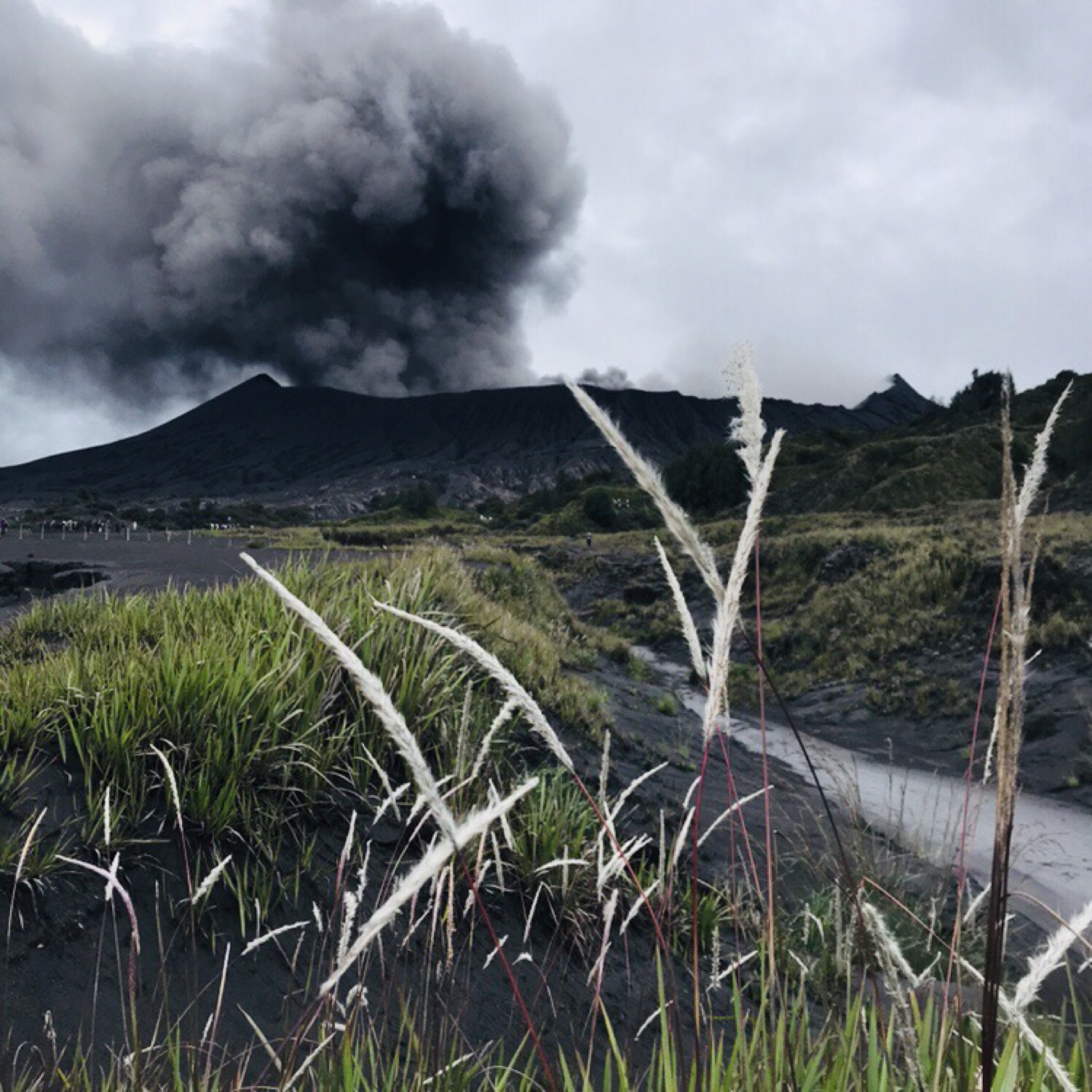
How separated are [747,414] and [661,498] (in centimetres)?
30

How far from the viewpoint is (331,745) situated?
4.10 meters

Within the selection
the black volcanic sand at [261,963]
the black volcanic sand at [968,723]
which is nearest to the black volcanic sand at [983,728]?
the black volcanic sand at [968,723]

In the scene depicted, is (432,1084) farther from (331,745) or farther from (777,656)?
(777,656)

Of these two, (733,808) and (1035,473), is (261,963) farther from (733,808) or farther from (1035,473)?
(1035,473)

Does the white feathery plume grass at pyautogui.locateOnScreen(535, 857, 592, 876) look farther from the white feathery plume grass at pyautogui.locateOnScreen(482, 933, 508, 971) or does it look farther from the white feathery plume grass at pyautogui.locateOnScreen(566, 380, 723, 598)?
the white feathery plume grass at pyautogui.locateOnScreen(566, 380, 723, 598)

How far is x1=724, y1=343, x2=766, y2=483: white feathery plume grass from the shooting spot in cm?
103

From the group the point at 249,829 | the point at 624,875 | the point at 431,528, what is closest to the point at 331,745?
the point at 249,829

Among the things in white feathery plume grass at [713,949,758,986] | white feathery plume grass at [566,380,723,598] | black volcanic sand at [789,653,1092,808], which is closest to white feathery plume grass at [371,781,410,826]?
white feathery plume grass at [713,949,758,986]

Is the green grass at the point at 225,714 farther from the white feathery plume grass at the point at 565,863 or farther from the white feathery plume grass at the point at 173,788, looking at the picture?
the white feathery plume grass at the point at 173,788

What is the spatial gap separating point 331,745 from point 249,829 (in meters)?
0.66

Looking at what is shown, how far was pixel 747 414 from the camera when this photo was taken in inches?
42.4

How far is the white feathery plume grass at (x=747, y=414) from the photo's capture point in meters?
1.03

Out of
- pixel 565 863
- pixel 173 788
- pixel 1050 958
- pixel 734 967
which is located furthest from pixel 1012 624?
pixel 173 788

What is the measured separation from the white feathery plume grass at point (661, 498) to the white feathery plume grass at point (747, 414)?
175 millimetres
